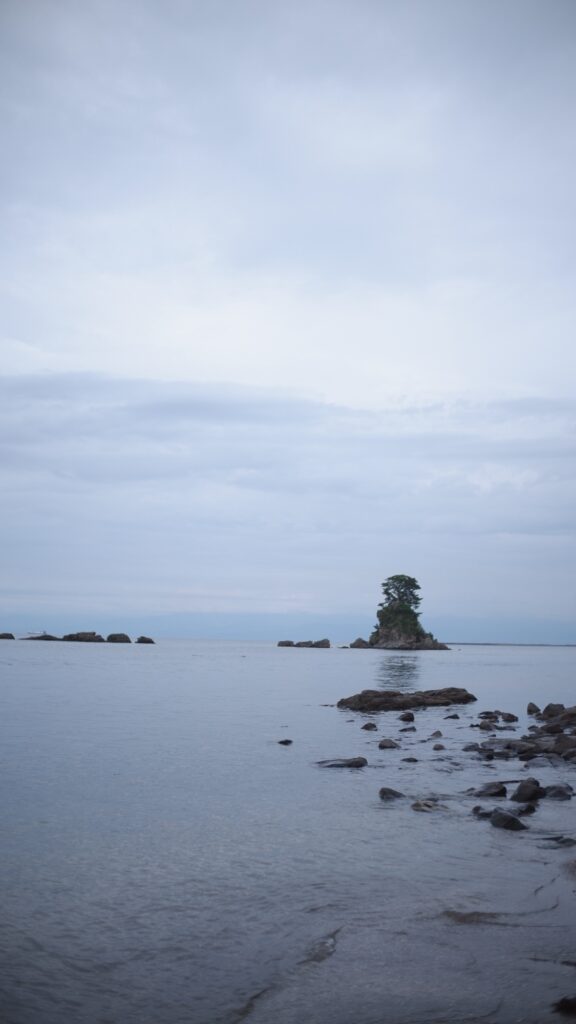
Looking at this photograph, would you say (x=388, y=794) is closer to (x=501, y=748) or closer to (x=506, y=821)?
(x=506, y=821)

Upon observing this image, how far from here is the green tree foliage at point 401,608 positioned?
621 ft

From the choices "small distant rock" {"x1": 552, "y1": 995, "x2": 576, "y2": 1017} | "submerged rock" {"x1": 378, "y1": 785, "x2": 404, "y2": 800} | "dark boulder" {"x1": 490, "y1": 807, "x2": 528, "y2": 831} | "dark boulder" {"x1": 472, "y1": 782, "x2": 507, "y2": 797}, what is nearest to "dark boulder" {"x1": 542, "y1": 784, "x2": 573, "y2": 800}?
"dark boulder" {"x1": 472, "y1": 782, "x2": 507, "y2": 797}

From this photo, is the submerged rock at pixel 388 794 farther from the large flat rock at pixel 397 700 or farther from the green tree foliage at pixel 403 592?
the green tree foliage at pixel 403 592

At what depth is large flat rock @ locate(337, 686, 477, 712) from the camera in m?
44.4

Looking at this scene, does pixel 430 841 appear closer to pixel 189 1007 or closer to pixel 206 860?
pixel 206 860

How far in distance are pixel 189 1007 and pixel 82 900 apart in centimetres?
378

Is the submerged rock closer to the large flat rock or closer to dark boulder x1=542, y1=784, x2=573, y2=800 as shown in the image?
dark boulder x1=542, y1=784, x2=573, y2=800

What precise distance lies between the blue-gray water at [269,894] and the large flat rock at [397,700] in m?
19.1

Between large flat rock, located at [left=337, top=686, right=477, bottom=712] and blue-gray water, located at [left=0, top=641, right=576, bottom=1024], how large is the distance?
19124mm

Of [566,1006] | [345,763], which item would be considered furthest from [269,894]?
[345,763]

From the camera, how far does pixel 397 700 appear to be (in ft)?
152

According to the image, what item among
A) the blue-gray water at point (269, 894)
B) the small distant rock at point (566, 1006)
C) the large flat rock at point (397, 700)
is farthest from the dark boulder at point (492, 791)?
the large flat rock at point (397, 700)

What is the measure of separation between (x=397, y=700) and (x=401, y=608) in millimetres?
146511

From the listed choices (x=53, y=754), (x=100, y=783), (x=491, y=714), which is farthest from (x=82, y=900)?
(x=491, y=714)
